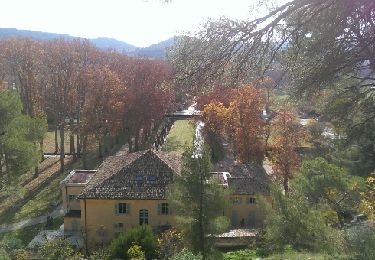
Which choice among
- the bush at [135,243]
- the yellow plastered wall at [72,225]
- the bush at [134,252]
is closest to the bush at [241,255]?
the bush at [135,243]

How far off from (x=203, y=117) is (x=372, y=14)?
2617cm

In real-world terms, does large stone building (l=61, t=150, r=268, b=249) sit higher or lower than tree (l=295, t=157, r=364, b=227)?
lower

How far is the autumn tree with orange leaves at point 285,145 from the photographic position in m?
30.4

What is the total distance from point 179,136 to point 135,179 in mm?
24767

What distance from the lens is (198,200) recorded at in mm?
18156

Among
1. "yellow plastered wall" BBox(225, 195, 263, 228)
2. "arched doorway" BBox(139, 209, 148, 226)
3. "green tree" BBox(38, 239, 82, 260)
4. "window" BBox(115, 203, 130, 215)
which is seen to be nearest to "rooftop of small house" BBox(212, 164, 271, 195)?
"yellow plastered wall" BBox(225, 195, 263, 228)

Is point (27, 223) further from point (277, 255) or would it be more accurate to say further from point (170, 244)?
point (277, 255)

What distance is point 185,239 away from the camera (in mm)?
18766

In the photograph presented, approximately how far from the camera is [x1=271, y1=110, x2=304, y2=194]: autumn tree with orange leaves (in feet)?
99.8

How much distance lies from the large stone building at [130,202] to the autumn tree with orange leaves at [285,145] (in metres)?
4.12

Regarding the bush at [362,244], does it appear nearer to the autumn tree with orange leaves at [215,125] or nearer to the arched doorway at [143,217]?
the arched doorway at [143,217]

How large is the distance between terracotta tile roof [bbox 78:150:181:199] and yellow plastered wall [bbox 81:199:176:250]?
389mm

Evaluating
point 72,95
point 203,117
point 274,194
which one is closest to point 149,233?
point 274,194

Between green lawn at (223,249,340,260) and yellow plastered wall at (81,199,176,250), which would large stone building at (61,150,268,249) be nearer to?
yellow plastered wall at (81,199,176,250)
